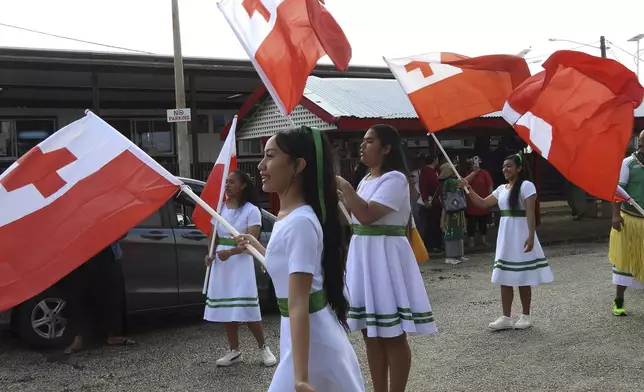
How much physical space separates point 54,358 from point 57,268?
147 inches

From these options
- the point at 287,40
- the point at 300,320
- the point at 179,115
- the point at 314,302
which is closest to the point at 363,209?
the point at 287,40

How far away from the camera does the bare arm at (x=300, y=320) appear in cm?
252

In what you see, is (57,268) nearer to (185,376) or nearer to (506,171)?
(185,376)

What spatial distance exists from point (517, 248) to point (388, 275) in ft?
9.08

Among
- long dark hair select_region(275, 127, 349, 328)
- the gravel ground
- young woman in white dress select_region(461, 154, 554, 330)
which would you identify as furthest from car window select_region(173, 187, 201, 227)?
long dark hair select_region(275, 127, 349, 328)

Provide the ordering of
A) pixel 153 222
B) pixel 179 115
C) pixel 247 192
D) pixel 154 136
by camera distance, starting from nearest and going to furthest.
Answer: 1. pixel 247 192
2. pixel 153 222
3. pixel 179 115
4. pixel 154 136

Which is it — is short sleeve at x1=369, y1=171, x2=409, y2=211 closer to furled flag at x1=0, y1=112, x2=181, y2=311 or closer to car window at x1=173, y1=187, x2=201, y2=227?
furled flag at x1=0, y1=112, x2=181, y2=311

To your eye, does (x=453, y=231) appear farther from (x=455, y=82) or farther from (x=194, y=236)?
(x=455, y=82)

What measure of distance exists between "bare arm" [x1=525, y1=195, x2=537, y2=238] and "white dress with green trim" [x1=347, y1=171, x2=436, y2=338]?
2530 millimetres

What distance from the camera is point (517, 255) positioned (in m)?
6.70

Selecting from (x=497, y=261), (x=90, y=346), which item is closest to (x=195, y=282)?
(x=90, y=346)

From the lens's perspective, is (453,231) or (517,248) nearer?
(517,248)

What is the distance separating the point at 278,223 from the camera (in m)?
2.79

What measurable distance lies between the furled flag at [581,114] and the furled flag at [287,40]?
1.38 metres
